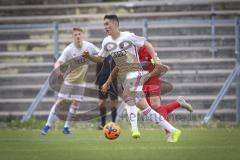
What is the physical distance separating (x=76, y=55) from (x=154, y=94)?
160 inches

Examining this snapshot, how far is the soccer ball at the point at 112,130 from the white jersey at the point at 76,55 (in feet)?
13.6

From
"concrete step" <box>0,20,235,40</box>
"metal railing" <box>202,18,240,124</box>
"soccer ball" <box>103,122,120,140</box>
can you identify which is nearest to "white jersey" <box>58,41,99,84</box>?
"concrete step" <box>0,20,235,40</box>

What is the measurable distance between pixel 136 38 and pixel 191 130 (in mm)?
4333

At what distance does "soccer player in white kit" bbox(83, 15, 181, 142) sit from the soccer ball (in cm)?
31

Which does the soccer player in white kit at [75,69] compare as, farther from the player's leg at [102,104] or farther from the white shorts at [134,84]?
the white shorts at [134,84]

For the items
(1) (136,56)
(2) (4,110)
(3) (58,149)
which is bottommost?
(2) (4,110)

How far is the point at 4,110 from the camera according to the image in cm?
2144

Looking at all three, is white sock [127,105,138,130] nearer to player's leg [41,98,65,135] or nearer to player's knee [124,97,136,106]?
player's knee [124,97,136,106]

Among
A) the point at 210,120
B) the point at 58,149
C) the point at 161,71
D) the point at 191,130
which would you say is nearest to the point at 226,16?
the point at 210,120

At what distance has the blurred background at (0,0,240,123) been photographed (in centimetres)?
2028

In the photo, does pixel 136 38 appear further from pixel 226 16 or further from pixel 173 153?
pixel 226 16

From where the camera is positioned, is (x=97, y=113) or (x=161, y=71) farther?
(x=97, y=113)

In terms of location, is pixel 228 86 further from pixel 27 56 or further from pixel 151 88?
pixel 27 56

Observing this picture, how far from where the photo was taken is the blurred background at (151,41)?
20.3m
